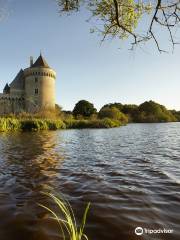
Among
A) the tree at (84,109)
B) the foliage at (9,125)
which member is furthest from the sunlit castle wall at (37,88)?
the foliage at (9,125)

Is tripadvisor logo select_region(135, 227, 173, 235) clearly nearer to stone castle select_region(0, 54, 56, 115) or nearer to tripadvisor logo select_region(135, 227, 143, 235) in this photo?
tripadvisor logo select_region(135, 227, 143, 235)

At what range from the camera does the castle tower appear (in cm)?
5825

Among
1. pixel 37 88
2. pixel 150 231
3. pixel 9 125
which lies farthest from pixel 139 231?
pixel 37 88

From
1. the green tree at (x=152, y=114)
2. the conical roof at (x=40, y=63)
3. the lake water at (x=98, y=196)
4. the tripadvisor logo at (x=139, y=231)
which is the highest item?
the conical roof at (x=40, y=63)

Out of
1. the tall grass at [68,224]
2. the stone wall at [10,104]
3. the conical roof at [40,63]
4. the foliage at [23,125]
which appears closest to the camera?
the tall grass at [68,224]

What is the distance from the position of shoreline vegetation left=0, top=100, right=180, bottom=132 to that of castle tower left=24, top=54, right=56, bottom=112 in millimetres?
3962

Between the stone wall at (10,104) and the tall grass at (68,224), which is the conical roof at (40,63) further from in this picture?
the tall grass at (68,224)

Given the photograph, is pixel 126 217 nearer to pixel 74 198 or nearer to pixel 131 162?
pixel 74 198

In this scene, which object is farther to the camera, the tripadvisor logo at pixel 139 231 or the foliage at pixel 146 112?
the foliage at pixel 146 112

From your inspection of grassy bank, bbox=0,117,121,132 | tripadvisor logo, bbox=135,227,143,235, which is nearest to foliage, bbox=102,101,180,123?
grassy bank, bbox=0,117,121,132

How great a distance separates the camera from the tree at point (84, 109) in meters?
58.6

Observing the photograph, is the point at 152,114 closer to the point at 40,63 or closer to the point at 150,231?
the point at 40,63

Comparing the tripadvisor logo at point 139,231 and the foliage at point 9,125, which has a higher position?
the foliage at point 9,125

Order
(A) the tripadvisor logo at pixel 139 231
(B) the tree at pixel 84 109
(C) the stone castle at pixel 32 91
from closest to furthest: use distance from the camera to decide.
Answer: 1. (A) the tripadvisor logo at pixel 139 231
2. (C) the stone castle at pixel 32 91
3. (B) the tree at pixel 84 109
